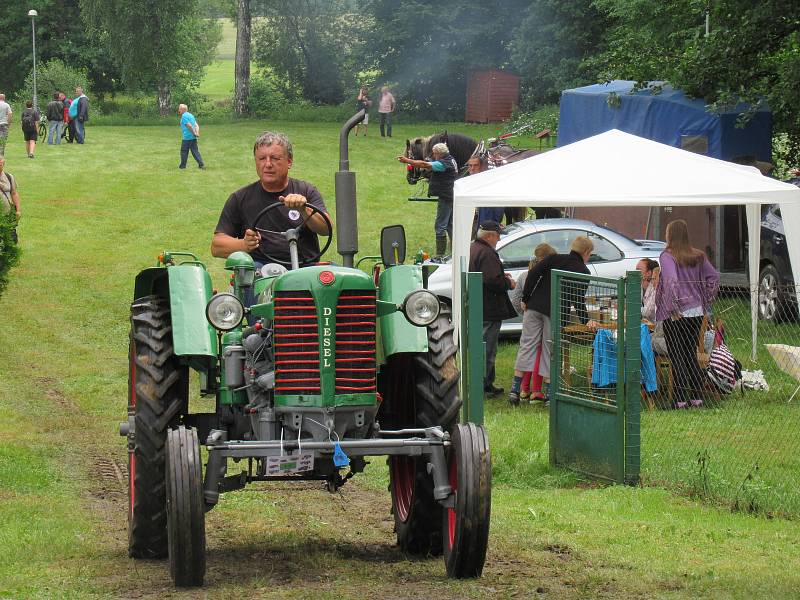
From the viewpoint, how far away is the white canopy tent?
13.8m

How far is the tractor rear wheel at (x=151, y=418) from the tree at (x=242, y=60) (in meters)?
49.9

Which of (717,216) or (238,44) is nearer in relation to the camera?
(717,216)

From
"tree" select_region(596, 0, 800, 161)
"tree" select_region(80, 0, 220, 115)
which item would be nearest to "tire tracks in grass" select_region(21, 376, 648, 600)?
"tree" select_region(596, 0, 800, 161)

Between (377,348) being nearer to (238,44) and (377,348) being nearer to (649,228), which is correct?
(649,228)

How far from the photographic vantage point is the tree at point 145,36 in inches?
2202

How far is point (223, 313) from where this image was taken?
628 cm

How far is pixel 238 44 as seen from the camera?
56656mm

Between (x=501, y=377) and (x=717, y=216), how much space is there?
5964 mm

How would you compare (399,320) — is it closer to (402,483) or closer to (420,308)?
(420,308)

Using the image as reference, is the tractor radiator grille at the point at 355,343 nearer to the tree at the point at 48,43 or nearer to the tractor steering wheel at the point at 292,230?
the tractor steering wheel at the point at 292,230

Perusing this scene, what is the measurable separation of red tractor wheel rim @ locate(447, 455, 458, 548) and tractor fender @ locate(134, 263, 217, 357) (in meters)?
1.36

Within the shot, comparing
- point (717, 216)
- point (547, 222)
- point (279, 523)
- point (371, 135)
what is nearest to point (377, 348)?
point (279, 523)

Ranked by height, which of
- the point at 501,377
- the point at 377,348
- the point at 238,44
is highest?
the point at 238,44

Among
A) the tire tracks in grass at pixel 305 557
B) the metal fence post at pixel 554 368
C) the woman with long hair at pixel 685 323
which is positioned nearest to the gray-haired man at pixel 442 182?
the woman with long hair at pixel 685 323
